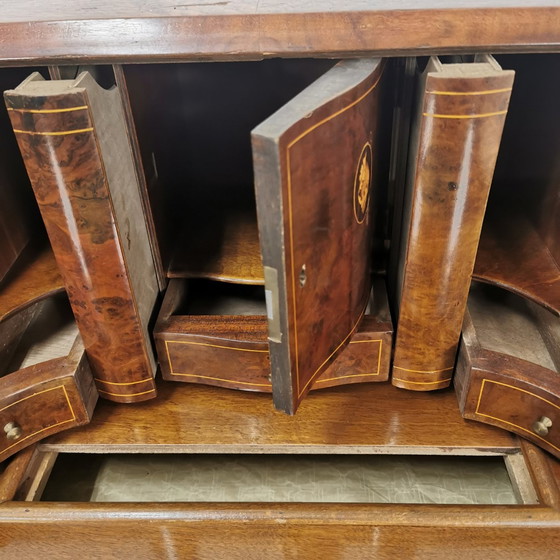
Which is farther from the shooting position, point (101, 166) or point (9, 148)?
point (9, 148)

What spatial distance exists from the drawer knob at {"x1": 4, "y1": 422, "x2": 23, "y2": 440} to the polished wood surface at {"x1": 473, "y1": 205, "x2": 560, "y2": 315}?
586 mm

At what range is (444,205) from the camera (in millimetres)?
632

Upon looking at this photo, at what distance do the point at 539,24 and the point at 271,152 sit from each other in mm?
316

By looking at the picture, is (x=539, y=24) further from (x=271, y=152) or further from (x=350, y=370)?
(x=350, y=370)

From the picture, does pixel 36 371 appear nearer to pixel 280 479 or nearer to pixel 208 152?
pixel 280 479

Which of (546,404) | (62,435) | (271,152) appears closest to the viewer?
(271,152)

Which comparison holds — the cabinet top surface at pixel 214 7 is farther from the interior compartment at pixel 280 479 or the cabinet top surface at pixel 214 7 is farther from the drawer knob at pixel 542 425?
the interior compartment at pixel 280 479

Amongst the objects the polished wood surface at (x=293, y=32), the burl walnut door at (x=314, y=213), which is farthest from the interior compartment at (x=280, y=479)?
the polished wood surface at (x=293, y=32)

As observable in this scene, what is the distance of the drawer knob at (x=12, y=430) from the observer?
2.41 feet

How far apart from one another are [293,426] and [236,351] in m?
0.13

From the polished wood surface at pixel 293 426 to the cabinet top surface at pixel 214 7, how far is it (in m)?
0.47

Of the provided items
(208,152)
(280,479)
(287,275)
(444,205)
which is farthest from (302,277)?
(208,152)

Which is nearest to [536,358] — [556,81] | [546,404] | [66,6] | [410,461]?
[546,404]

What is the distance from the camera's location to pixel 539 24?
593 mm
